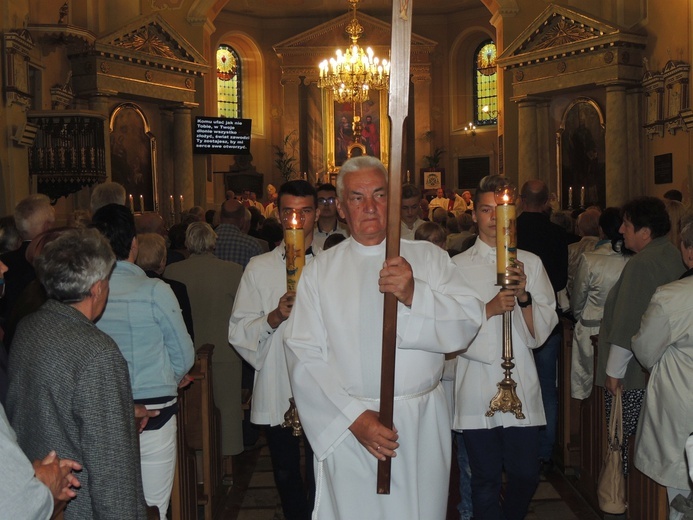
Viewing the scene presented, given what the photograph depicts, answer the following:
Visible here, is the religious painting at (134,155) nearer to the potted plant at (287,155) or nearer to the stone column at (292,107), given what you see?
the potted plant at (287,155)

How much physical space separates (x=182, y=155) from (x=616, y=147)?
896 cm

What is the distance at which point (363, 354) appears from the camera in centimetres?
346

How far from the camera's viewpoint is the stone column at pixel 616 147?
1683 cm

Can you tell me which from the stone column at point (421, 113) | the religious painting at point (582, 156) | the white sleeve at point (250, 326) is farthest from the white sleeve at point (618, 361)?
the stone column at point (421, 113)

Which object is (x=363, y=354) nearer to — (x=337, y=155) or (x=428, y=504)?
(x=428, y=504)

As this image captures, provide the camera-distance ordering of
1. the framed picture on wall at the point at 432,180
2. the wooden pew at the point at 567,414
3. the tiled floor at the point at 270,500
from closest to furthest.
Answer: the tiled floor at the point at 270,500
the wooden pew at the point at 567,414
the framed picture on wall at the point at 432,180

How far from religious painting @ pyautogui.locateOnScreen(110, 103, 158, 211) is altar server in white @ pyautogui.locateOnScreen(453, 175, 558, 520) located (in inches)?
540

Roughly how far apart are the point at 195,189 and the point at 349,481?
55.6 feet

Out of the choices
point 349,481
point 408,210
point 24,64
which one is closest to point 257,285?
point 349,481

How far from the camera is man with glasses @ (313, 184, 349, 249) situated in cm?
707

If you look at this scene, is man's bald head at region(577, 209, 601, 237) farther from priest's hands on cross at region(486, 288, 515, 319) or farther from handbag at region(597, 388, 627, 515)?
priest's hands on cross at region(486, 288, 515, 319)

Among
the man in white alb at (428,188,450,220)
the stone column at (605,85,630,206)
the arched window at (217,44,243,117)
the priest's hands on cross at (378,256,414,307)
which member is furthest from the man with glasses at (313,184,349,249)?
the arched window at (217,44,243,117)

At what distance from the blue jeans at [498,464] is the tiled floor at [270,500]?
125 centimetres

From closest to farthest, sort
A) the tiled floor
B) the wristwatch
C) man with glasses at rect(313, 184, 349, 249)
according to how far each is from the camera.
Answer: the wristwatch < the tiled floor < man with glasses at rect(313, 184, 349, 249)
